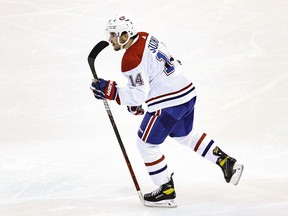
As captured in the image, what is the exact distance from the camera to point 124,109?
238 inches

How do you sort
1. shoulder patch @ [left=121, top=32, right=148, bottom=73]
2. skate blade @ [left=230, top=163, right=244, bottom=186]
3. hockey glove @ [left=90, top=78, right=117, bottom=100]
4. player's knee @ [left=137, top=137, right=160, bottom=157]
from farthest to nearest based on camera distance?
skate blade @ [left=230, top=163, right=244, bottom=186], player's knee @ [left=137, top=137, right=160, bottom=157], hockey glove @ [left=90, top=78, right=117, bottom=100], shoulder patch @ [left=121, top=32, right=148, bottom=73]

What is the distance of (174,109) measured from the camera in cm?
391

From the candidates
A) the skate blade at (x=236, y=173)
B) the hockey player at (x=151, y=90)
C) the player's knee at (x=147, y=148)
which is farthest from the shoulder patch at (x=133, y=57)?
the skate blade at (x=236, y=173)

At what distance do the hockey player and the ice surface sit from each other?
0.96ft

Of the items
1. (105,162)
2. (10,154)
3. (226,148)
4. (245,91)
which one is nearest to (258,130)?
(226,148)

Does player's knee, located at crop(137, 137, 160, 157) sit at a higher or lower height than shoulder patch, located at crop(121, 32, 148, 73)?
lower

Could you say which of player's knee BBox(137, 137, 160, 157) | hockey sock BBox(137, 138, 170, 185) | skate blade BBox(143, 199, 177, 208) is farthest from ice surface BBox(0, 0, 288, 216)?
player's knee BBox(137, 137, 160, 157)

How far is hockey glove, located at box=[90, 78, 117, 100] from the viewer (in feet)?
12.5

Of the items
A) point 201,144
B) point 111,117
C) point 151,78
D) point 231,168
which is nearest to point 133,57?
point 151,78

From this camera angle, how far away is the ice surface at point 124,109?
13.8ft

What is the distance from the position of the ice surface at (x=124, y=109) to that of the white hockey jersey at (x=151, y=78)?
0.65 meters

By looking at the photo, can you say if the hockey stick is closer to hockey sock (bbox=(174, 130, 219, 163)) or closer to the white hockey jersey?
the white hockey jersey

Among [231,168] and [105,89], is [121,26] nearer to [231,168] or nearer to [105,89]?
[105,89]

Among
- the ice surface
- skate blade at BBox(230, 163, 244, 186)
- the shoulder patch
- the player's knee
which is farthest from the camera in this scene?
the ice surface
